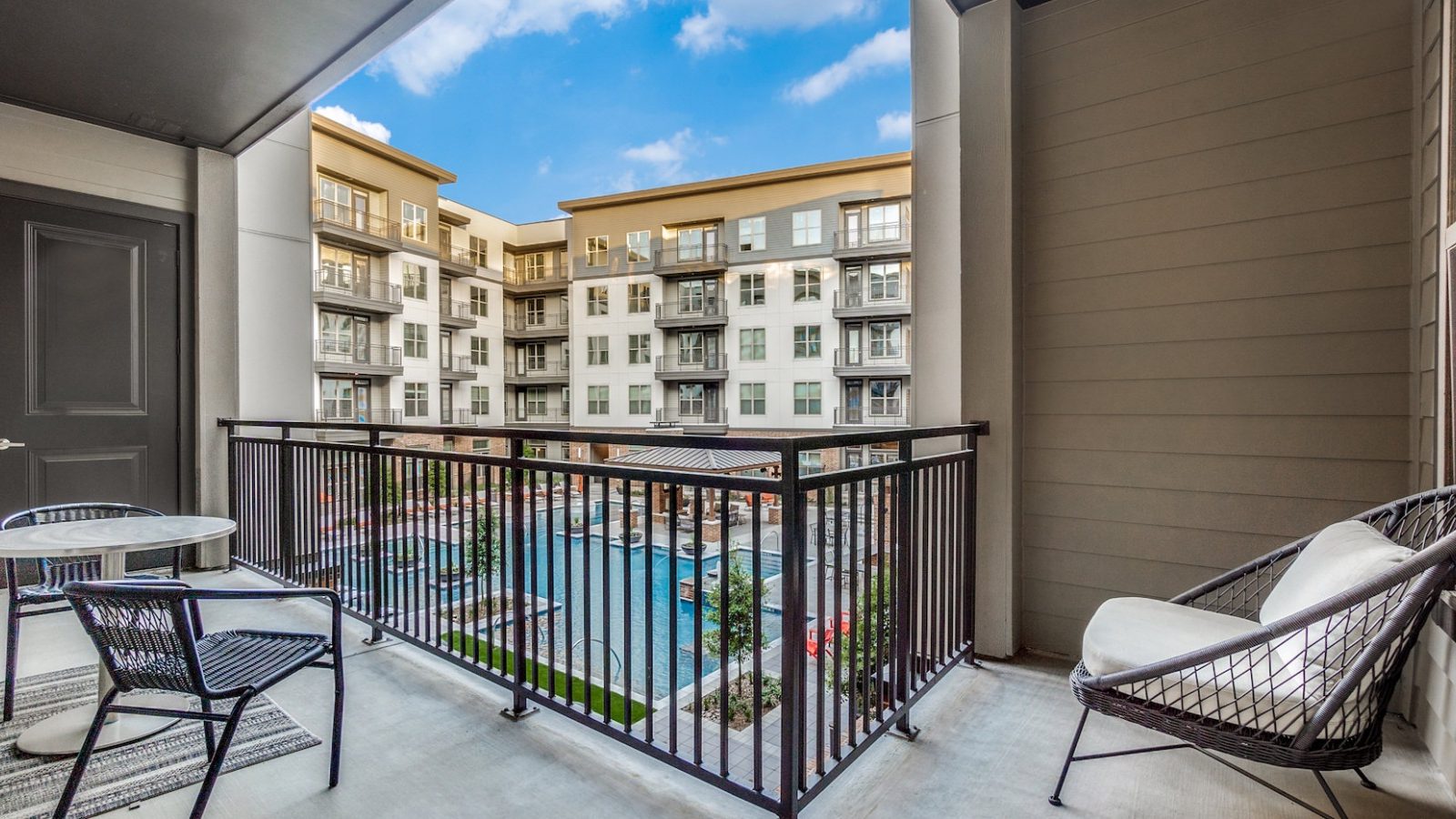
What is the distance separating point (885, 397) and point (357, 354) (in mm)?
12576

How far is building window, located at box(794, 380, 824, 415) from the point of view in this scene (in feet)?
52.6

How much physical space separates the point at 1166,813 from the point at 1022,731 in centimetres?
43

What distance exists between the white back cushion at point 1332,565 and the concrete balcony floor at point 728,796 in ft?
1.63

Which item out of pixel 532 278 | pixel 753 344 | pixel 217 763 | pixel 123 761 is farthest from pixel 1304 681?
pixel 532 278

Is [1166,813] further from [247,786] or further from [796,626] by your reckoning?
[247,786]

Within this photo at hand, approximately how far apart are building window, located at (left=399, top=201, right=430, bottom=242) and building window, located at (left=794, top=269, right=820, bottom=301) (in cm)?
951

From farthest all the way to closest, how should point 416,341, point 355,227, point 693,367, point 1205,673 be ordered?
point 693,367
point 416,341
point 355,227
point 1205,673

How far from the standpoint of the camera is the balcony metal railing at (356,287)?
551 inches

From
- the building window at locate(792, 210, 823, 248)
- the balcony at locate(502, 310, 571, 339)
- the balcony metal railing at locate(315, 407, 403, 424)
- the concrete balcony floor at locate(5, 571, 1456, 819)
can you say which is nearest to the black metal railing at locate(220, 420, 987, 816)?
the concrete balcony floor at locate(5, 571, 1456, 819)

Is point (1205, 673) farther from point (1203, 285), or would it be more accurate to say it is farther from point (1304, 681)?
point (1203, 285)

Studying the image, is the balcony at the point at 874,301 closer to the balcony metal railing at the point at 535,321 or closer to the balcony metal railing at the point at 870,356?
the balcony metal railing at the point at 870,356

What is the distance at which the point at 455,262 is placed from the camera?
17.7 m

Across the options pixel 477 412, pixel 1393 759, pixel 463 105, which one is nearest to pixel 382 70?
pixel 463 105

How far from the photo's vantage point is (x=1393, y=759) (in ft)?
5.83
